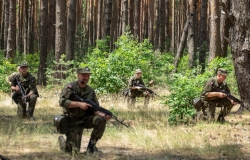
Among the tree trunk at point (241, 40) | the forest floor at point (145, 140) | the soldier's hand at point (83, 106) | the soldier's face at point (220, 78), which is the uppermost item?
the tree trunk at point (241, 40)

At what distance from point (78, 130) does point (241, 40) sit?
13.8 ft

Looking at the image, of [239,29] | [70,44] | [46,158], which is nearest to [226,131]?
[239,29]

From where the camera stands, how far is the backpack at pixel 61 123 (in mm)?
6234

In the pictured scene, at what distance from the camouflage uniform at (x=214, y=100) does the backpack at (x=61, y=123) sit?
146 inches

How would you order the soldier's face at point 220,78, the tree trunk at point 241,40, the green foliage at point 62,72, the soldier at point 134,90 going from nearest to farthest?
1. the tree trunk at point 241,40
2. the soldier's face at point 220,78
3. the soldier at point 134,90
4. the green foliage at point 62,72

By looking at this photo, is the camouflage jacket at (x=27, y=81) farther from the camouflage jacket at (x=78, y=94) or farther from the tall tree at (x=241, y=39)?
the tall tree at (x=241, y=39)

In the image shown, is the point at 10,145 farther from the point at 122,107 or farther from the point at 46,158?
the point at 122,107

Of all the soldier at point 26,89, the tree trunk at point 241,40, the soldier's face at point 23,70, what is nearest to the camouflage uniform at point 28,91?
the soldier at point 26,89

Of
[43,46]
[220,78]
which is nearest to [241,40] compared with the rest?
[220,78]

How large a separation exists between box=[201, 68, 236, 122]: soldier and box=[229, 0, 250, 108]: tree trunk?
1.40 feet

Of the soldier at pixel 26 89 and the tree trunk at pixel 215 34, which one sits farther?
the tree trunk at pixel 215 34

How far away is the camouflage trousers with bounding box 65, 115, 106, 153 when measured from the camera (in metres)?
6.37

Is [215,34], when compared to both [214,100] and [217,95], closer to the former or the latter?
[214,100]

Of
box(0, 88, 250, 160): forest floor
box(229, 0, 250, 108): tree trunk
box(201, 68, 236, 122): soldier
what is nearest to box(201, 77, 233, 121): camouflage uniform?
box(201, 68, 236, 122): soldier
